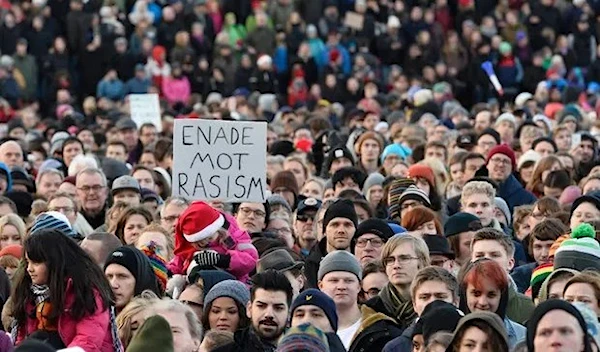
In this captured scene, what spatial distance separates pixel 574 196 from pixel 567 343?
813 centimetres

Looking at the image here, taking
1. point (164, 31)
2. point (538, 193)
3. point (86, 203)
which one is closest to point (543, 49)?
point (164, 31)

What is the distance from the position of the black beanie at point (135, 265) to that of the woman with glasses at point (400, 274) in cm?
138

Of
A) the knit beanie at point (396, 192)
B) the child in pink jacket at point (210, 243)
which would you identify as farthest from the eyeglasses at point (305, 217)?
the child in pink jacket at point (210, 243)

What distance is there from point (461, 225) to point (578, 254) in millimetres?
2262

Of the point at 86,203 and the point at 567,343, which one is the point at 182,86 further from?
the point at 567,343

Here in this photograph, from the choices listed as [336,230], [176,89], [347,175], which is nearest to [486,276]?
[336,230]

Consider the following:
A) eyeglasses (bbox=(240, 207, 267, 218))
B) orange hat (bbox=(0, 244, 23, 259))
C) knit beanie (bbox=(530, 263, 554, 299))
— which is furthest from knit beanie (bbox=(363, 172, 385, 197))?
knit beanie (bbox=(530, 263, 554, 299))

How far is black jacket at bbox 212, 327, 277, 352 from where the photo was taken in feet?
37.1

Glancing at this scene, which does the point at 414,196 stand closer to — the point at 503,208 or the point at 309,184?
the point at 503,208

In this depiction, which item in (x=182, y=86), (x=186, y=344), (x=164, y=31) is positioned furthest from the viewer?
(x=164, y=31)

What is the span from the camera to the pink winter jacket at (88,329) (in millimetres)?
10828

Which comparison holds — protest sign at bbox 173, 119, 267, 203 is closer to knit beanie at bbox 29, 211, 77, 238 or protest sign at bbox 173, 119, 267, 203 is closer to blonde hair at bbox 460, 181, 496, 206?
knit beanie at bbox 29, 211, 77, 238

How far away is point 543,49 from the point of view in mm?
40562

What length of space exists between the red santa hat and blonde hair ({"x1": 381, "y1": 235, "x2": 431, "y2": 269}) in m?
1.23
